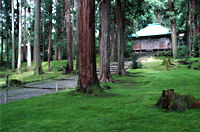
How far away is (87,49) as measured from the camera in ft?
28.1

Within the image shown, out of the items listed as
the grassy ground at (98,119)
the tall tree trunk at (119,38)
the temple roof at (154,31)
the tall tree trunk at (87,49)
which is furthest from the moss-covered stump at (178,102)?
the temple roof at (154,31)

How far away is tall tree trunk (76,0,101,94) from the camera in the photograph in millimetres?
8570

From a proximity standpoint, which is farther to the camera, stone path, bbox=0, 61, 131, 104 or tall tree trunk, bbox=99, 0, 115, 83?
tall tree trunk, bbox=99, 0, 115, 83

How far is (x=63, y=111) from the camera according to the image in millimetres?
5855

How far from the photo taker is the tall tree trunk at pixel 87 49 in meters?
8.57

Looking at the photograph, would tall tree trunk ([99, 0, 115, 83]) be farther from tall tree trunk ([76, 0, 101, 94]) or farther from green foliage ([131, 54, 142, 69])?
green foliage ([131, 54, 142, 69])

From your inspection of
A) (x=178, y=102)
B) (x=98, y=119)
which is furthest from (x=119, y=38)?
(x=98, y=119)

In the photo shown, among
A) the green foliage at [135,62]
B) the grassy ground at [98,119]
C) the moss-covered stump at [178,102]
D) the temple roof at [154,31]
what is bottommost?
the grassy ground at [98,119]

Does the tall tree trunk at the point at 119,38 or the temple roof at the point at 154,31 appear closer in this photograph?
the tall tree trunk at the point at 119,38

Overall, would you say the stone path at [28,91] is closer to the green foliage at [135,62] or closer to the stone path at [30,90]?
the stone path at [30,90]

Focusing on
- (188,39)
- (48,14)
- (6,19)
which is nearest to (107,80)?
(48,14)

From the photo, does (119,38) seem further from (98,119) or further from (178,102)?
(98,119)

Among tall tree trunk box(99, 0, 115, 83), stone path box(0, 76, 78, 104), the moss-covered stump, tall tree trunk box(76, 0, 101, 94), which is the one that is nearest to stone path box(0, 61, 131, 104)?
stone path box(0, 76, 78, 104)

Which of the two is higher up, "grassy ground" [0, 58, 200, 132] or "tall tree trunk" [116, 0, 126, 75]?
"tall tree trunk" [116, 0, 126, 75]
